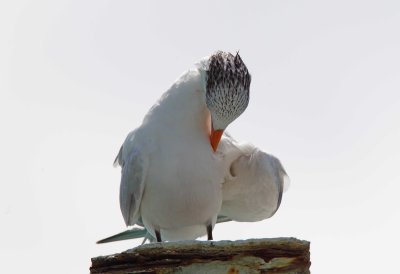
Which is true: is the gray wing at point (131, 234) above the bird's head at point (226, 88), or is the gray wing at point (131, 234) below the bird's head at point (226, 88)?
below

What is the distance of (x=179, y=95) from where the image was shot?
29.0 feet

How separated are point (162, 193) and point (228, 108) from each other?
3.53 ft

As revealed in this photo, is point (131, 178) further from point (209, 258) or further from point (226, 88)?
point (209, 258)

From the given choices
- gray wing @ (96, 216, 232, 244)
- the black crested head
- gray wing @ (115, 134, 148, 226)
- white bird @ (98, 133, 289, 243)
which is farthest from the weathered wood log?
gray wing @ (96, 216, 232, 244)

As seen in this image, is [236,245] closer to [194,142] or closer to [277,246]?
[277,246]

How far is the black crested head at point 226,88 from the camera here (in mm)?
8430

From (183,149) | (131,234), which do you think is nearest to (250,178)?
(183,149)

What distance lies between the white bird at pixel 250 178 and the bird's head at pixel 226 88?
0.64m

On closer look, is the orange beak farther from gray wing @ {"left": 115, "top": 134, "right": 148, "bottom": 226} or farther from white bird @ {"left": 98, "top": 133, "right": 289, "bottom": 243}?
gray wing @ {"left": 115, "top": 134, "right": 148, "bottom": 226}

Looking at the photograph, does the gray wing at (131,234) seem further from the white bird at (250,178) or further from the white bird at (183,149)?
the white bird at (183,149)

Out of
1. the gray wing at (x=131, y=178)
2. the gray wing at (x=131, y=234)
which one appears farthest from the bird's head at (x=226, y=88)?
the gray wing at (x=131, y=234)

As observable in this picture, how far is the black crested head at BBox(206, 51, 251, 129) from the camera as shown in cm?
843

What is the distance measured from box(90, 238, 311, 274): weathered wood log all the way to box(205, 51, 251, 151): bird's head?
2.51m

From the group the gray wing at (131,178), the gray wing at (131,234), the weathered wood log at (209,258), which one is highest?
the gray wing at (131,178)
